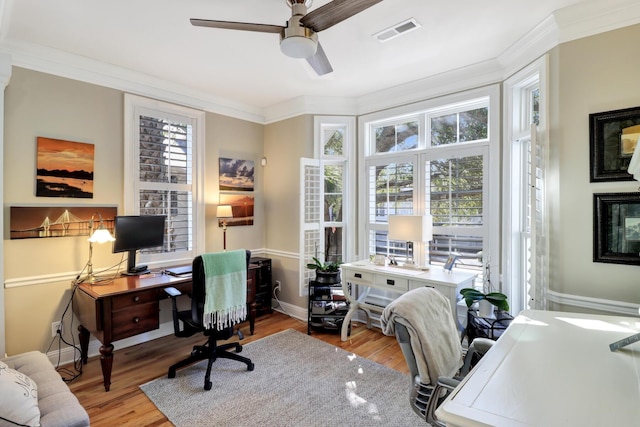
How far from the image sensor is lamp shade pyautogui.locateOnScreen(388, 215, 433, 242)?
3.11 m

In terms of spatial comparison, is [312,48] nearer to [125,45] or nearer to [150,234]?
[125,45]

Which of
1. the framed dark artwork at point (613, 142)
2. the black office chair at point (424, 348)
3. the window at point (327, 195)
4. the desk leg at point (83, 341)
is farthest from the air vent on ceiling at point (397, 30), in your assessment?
the desk leg at point (83, 341)

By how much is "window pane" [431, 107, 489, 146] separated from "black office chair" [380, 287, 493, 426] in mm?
2229

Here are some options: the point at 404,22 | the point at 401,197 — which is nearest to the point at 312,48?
the point at 404,22

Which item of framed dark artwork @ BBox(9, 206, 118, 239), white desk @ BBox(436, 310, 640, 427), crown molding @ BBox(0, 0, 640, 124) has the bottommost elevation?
white desk @ BBox(436, 310, 640, 427)

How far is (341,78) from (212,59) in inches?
50.9

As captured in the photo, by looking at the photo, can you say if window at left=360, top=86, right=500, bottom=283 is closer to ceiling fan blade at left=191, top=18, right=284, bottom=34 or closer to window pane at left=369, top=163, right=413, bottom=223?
window pane at left=369, top=163, right=413, bottom=223

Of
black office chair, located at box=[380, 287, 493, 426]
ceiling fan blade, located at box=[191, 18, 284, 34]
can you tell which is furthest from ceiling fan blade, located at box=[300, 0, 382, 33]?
black office chair, located at box=[380, 287, 493, 426]

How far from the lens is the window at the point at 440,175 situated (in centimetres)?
306

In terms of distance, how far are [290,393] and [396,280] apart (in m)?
1.35

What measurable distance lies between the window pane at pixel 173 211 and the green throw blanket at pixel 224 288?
49.9 inches

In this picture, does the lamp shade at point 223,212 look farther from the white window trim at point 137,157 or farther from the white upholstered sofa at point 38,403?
the white upholstered sofa at point 38,403

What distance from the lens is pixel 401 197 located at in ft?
12.0

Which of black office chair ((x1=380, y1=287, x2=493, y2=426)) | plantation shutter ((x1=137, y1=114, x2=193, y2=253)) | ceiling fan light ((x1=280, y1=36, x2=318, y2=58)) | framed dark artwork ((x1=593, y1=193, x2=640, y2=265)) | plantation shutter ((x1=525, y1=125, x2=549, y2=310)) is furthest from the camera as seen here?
plantation shutter ((x1=137, y1=114, x2=193, y2=253))
